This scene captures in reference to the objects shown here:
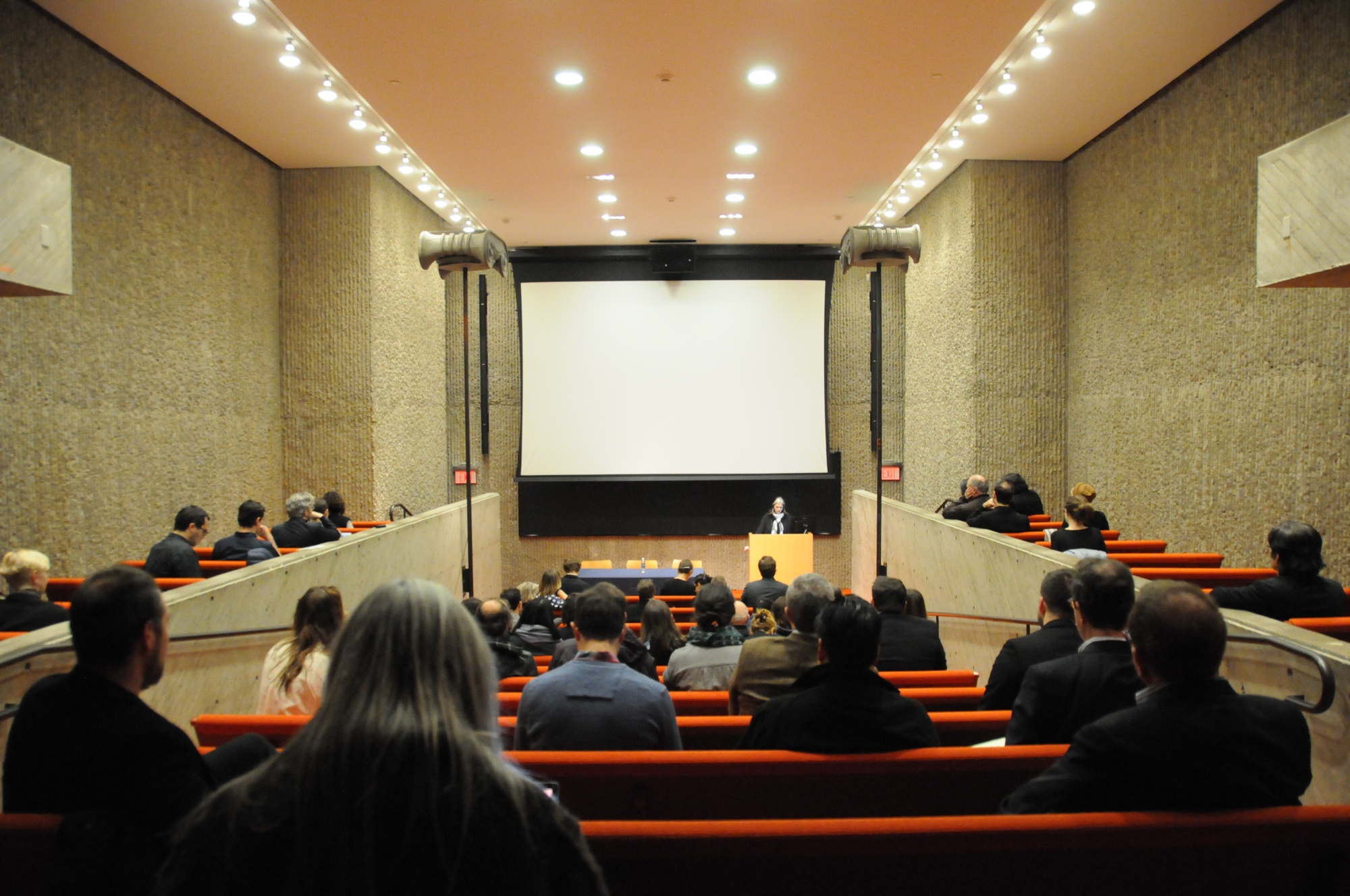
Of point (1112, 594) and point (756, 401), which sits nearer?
point (1112, 594)

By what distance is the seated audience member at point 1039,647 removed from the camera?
2.67 m

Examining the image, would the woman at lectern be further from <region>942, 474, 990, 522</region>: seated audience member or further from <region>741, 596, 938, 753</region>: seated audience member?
<region>741, 596, 938, 753</region>: seated audience member

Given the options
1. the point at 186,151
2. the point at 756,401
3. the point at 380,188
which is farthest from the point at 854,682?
the point at 756,401

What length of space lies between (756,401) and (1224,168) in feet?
21.7

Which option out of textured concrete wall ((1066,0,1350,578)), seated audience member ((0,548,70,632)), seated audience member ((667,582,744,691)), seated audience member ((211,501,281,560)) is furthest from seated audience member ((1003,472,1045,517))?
seated audience member ((0,548,70,632))

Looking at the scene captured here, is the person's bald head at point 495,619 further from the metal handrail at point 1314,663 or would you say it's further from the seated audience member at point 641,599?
the metal handrail at point 1314,663

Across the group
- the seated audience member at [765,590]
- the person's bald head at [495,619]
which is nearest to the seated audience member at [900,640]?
the person's bald head at [495,619]

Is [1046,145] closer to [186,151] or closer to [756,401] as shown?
[756,401]

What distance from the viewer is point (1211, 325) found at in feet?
21.1

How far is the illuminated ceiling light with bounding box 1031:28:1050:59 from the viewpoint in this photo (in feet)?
19.4

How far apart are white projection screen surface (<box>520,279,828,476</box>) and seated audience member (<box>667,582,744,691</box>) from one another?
8.71 m

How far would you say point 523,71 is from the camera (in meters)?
6.12

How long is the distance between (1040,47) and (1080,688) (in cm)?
529

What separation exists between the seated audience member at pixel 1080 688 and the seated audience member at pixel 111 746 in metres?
1.72
